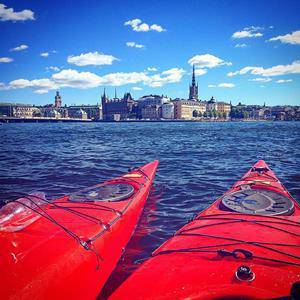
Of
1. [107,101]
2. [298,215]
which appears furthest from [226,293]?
[107,101]

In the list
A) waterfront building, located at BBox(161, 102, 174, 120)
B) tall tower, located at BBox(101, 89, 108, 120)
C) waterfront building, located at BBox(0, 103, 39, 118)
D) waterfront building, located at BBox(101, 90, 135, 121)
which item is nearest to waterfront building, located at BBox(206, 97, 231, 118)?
waterfront building, located at BBox(161, 102, 174, 120)

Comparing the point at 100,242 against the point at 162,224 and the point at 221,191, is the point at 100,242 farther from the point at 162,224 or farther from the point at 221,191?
the point at 221,191

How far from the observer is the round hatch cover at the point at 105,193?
5.36 m

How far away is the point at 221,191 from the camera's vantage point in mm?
9023

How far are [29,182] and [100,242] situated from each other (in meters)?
7.71

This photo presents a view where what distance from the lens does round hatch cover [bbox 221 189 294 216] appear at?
4.49 metres

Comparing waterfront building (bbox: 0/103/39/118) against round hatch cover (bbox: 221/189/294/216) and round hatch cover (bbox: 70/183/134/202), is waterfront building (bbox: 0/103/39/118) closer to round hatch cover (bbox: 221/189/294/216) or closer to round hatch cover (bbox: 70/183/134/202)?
round hatch cover (bbox: 70/183/134/202)

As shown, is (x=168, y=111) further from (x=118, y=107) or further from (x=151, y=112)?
(x=118, y=107)

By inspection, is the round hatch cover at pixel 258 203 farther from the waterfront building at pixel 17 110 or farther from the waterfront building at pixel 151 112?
the waterfront building at pixel 17 110

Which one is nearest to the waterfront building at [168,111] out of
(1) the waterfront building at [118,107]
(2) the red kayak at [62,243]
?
(1) the waterfront building at [118,107]

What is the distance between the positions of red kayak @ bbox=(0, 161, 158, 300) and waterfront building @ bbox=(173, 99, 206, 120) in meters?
152

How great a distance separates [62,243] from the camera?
3516 millimetres

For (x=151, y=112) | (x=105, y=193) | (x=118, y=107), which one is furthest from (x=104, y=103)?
(x=105, y=193)

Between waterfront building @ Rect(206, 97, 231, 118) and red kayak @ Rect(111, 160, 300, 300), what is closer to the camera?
red kayak @ Rect(111, 160, 300, 300)
